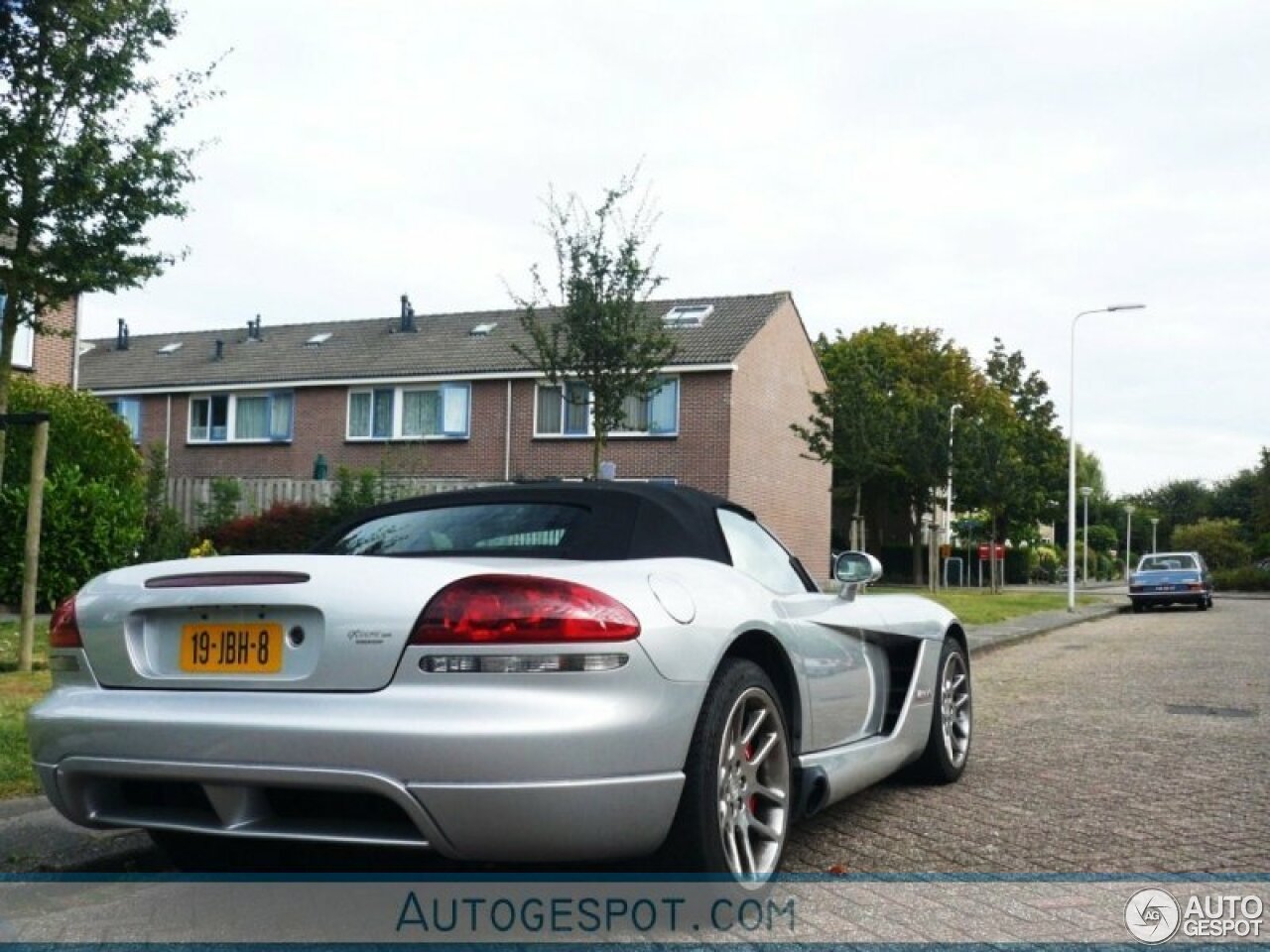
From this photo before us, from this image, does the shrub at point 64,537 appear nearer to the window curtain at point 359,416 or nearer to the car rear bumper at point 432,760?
the car rear bumper at point 432,760

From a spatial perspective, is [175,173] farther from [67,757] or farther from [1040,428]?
[1040,428]

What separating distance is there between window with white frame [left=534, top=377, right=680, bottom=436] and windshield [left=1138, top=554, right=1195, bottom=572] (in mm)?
11319

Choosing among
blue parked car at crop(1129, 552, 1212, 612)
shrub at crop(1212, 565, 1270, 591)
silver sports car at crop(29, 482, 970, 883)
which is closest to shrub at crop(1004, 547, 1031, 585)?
shrub at crop(1212, 565, 1270, 591)

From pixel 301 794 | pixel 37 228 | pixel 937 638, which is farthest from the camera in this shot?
pixel 37 228

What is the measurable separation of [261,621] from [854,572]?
2449mm

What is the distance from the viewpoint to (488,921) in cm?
375

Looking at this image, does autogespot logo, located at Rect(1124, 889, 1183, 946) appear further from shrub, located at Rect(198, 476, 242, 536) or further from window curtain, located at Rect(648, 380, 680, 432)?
window curtain, located at Rect(648, 380, 680, 432)

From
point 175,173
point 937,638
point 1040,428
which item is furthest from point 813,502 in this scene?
point 937,638

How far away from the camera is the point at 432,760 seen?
10.4ft

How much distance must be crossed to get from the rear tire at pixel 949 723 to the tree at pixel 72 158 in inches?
251

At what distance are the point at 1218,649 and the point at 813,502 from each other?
1943cm

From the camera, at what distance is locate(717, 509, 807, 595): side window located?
15.0 feet

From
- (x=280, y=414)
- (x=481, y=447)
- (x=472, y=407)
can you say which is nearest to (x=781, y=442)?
(x=481, y=447)

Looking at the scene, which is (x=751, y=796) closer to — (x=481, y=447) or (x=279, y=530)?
(x=279, y=530)
